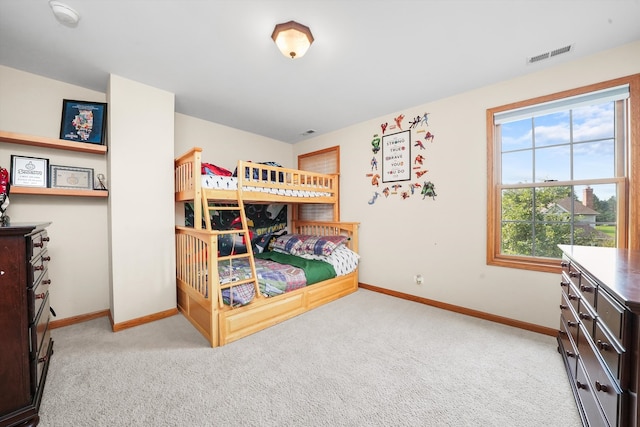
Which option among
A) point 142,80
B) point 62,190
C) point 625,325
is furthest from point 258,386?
point 142,80

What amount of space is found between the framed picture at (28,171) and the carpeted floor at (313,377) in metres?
1.38

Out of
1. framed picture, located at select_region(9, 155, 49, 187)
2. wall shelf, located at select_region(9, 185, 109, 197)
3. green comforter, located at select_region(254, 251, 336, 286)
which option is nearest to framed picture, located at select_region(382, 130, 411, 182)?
green comforter, located at select_region(254, 251, 336, 286)

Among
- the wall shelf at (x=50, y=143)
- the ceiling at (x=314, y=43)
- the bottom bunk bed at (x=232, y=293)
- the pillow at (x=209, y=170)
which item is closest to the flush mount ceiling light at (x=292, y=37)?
the ceiling at (x=314, y=43)

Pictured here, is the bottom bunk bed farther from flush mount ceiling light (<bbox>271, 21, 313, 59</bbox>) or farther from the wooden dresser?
the wooden dresser

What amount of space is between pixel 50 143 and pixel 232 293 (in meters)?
2.07

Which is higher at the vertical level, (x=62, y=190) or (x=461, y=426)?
(x=62, y=190)

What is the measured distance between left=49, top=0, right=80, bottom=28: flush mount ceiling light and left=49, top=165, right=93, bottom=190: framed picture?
52.5 inches

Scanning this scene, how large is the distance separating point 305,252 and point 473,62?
2683mm

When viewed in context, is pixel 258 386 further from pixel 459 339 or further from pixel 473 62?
pixel 473 62

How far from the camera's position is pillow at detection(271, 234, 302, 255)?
348 cm

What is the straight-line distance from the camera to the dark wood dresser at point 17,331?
4.00 feet

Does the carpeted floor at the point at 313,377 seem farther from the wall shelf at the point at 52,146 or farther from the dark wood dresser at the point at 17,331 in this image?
the wall shelf at the point at 52,146

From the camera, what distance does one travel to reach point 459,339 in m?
2.15

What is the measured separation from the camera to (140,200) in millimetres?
2467
